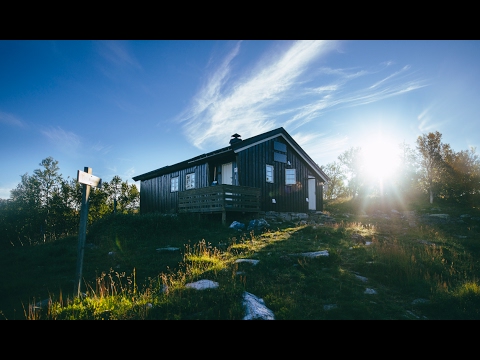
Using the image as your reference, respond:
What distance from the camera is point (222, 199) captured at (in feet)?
52.5

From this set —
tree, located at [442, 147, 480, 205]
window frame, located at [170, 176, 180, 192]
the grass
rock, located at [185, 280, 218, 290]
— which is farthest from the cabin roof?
tree, located at [442, 147, 480, 205]

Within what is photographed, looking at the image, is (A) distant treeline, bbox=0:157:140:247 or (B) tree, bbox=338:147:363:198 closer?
(A) distant treeline, bbox=0:157:140:247

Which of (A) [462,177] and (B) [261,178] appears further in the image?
(A) [462,177]

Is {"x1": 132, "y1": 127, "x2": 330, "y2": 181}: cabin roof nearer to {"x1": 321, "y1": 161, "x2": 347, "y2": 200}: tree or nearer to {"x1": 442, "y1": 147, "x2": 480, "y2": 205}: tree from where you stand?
{"x1": 442, "y1": 147, "x2": 480, "y2": 205}: tree

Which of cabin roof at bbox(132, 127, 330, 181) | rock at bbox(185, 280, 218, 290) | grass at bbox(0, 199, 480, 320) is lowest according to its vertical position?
grass at bbox(0, 199, 480, 320)

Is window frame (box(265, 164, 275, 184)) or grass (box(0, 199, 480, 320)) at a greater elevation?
window frame (box(265, 164, 275, 184))

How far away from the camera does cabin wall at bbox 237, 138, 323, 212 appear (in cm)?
1894

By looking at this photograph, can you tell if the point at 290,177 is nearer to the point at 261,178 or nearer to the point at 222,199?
the point at 261,178

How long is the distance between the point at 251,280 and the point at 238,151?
12545mm

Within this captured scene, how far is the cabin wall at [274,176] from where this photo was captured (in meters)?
18.9

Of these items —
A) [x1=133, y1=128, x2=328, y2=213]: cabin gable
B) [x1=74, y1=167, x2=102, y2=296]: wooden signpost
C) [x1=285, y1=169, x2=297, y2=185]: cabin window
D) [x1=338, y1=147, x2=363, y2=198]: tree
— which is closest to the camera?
[x1=74, y1=167, x2=102, y2=296]: wooden signpost

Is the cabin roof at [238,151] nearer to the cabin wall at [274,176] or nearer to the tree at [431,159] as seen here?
the cabin wall at [274,176]

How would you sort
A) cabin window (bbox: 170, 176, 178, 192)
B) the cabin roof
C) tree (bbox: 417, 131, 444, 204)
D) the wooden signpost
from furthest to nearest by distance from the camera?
tree (bbox: 417, 131, 444, 204), cabin window (bbox: 170, 176, 178, 192), the cabin roof, the wooden signpost

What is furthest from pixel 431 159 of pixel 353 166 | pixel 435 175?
pixel 353 166
